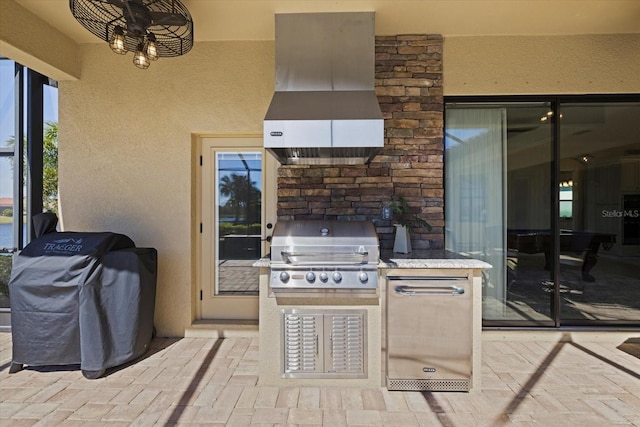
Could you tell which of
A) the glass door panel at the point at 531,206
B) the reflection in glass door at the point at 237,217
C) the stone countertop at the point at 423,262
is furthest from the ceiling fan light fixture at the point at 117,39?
the glass door panel at the point at 531,206

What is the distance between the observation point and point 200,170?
379cm

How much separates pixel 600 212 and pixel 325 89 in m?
3.03

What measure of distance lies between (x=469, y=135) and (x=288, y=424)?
310 cm

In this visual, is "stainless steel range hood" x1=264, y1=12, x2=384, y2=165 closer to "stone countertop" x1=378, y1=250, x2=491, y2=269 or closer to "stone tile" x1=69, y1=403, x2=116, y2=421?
"stone countertop" x1=378, y1=250, x2=491, y2=269

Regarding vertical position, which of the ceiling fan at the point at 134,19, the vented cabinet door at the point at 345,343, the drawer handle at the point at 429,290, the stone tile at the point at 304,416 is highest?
the ceiling fan at the point at 134,19

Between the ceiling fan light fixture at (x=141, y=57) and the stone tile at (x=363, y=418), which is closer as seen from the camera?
the stone tile at (x=363, y=418)

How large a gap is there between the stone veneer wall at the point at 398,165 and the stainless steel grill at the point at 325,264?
91cm

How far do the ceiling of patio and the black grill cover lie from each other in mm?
2103

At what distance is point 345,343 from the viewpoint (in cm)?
260

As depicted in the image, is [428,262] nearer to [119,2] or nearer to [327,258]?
[327,258]

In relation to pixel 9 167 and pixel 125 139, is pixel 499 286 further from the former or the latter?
pixel 9 167

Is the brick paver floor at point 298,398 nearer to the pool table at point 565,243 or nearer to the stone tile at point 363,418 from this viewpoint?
the stone tile at point 363,418

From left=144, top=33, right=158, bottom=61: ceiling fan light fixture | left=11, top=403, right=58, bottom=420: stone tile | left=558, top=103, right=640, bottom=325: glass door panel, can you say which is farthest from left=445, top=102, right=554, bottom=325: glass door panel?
left=11, top=403, right=58, bottom=420: stone tile

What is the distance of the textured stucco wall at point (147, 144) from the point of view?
362 cm
